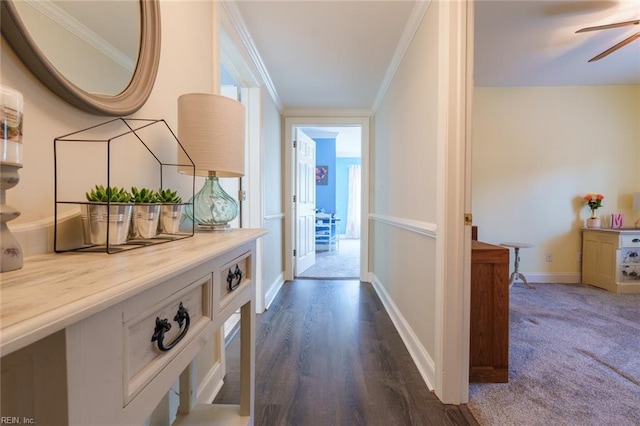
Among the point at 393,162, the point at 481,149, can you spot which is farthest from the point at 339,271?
the point at 481,149

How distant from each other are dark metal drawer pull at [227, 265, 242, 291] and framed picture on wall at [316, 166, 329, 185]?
19.7ft

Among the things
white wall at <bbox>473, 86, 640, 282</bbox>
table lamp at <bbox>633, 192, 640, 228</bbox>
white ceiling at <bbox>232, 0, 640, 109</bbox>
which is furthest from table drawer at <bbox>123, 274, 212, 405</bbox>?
table lamp at <bbox>633, 192, 640, 228</bbox>

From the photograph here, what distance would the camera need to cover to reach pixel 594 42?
2572mm

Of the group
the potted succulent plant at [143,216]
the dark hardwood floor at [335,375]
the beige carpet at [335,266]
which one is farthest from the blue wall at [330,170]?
the potted succulent plant at [143,216]

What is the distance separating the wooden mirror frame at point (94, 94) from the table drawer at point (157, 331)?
1.74 ft

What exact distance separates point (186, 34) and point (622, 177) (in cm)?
496

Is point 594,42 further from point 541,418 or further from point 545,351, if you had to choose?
point 541,418

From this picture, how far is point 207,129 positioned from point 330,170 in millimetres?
5938

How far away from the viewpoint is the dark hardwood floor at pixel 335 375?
1.35 m

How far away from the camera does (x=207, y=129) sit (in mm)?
1001

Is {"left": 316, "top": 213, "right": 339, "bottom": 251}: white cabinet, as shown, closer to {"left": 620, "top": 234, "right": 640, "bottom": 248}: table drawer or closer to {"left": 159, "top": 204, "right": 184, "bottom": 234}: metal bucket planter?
{"left": 620, "top": 234, "right": 640, "bottom": 248}: table drawer

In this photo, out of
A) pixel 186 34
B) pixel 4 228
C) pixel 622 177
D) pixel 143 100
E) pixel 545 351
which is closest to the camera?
pixel 4 228

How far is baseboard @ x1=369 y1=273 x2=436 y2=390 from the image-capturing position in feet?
5.21

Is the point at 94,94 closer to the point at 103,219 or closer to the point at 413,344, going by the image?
the point at 103,219
